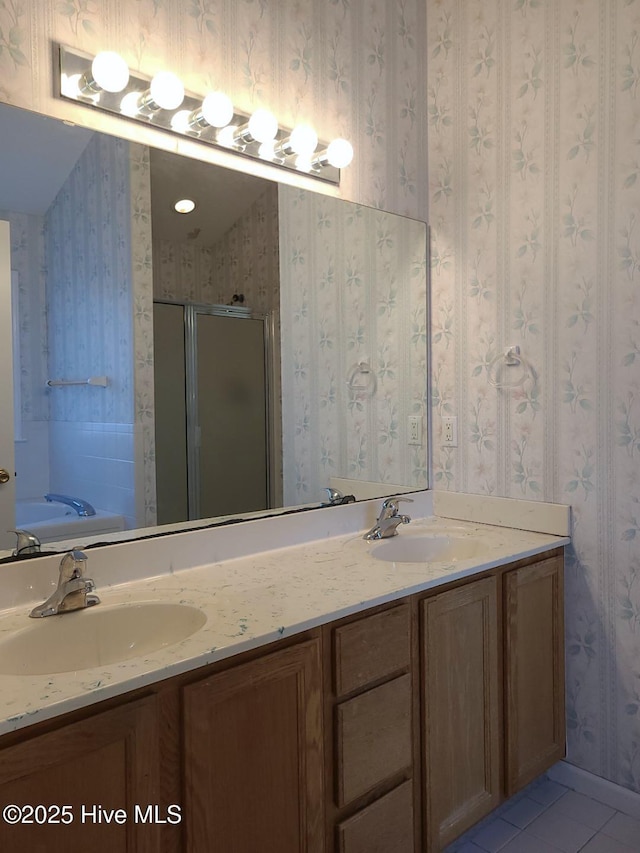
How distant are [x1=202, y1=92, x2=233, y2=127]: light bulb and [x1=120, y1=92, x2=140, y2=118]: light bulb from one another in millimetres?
174

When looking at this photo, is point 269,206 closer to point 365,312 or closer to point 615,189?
point 365,312

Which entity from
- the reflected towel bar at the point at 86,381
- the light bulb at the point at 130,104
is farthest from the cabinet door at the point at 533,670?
the light bulb at the point at 130,104

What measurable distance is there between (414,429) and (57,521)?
1286 mm

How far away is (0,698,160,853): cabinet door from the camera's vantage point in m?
0.88

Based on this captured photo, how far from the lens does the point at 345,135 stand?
6.64 ft

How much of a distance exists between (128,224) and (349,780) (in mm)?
1385

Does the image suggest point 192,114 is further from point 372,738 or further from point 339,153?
point 372,738

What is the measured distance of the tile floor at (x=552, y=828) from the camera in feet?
5.60

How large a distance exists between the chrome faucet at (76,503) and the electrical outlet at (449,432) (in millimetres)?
1274

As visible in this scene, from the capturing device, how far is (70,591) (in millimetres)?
1260

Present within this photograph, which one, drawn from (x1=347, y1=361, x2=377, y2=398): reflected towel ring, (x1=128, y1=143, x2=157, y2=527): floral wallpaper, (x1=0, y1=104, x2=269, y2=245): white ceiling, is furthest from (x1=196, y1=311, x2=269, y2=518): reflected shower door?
(x1=347, y1=361, x2=377, y2=398): reflected towel ring

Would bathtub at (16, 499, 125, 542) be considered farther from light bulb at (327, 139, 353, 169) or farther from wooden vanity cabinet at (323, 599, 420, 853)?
light bulb at (327, 139, 353, 169)

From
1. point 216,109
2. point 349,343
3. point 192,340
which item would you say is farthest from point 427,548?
point 216,109

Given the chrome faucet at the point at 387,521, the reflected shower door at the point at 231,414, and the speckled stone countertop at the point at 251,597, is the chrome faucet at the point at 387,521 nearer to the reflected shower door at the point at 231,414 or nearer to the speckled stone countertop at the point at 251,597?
the speckled stone countertop at the point at 251,597
